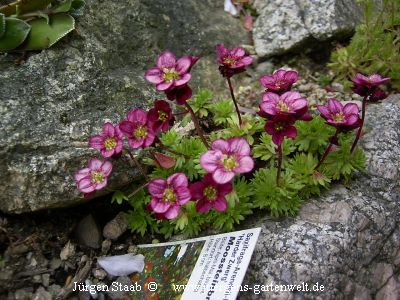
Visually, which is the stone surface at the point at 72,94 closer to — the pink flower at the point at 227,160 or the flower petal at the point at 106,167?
the flower petal at the point at 106,167

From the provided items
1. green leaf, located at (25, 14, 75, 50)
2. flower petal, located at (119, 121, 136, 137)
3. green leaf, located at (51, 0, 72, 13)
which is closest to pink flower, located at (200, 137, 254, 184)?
flower petal, located at (119, 121, 136, 137)

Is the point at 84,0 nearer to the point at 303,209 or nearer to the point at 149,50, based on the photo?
the point at 149,50

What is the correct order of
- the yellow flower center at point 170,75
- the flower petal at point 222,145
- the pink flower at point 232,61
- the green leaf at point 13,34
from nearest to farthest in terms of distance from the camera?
the flower petal at point 222,145 → the yellow flower center at point 170,75 → the pink flower at point 232,61 → the green leaf at point 13,34

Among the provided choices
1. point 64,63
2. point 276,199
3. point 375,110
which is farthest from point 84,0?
point 375,110

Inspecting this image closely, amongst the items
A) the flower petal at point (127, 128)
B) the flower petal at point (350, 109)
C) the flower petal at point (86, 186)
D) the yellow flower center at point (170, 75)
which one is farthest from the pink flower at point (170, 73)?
the flower petal at point (350, 109)

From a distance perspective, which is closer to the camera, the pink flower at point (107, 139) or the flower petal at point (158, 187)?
the flower petal at point (158, 187)

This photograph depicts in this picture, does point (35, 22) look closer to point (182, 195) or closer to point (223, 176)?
point (182, 195)
